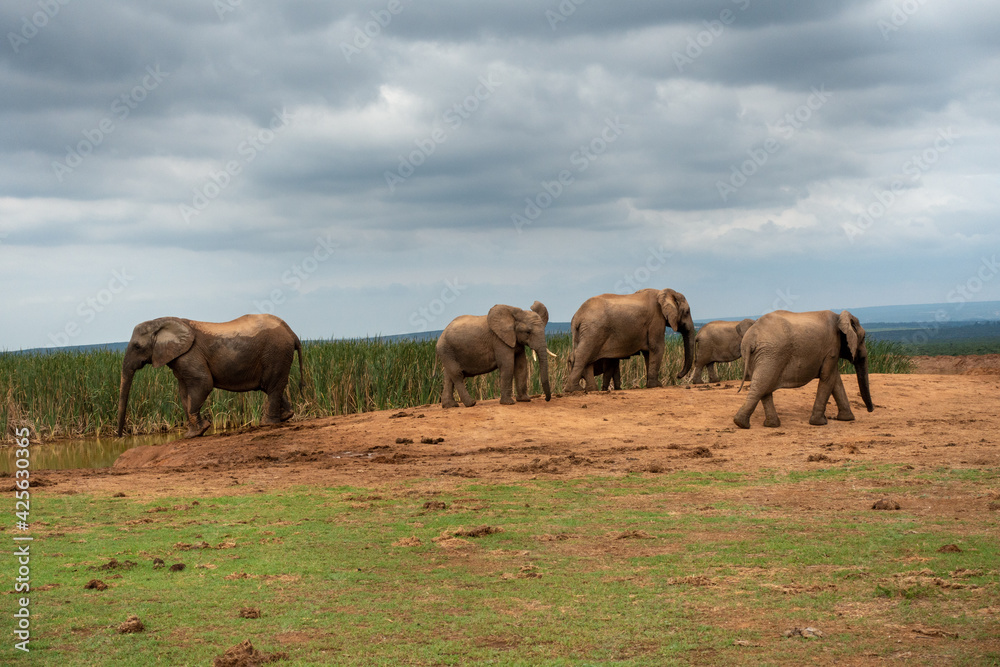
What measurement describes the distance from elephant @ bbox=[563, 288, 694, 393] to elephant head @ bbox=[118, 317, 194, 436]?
24.9ft

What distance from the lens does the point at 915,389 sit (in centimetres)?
1938

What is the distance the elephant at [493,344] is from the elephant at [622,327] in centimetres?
232

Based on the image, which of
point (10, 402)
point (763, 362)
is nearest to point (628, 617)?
point (763, 362)

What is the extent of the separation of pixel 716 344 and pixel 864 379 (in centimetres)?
797

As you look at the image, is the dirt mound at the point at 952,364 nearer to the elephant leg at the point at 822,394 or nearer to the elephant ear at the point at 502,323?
the elephant leg at the point at 822,394

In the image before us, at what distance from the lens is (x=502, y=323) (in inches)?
684

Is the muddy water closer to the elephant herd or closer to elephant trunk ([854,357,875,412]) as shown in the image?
the elephant herd

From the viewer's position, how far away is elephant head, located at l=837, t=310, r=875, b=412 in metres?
15.3

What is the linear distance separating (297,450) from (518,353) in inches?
196

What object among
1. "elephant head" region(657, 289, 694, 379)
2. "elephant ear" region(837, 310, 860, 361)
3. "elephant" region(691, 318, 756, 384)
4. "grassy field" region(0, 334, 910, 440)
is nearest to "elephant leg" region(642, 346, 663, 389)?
"elephant head" region(657, 289, 694, 379)

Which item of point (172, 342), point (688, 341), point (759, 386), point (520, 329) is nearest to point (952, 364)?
point (688, 341)

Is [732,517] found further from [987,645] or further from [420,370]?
[420,370]

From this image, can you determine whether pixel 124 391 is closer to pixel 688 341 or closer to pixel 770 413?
pixel 770 413

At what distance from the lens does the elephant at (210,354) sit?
1698cm
